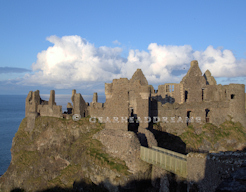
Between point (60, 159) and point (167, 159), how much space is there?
58.9ft

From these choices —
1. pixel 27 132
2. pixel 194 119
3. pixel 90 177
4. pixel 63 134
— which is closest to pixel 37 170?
pixel 63 134

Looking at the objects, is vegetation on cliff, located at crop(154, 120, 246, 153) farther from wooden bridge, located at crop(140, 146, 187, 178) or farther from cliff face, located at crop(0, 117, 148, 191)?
cliff face, located at crop(0, 117, 148, 191)

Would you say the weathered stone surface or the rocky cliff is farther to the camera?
the weathered stone surface

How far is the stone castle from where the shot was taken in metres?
27.7

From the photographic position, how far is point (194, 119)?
33969mm

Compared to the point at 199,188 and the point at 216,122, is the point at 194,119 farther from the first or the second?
the point at 199,188

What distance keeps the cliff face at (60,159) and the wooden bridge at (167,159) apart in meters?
2.40

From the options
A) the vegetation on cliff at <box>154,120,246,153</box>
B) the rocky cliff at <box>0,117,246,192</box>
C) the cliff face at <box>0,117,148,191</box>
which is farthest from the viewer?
the vegetation on cliff at <box>154,120,246,153</box>

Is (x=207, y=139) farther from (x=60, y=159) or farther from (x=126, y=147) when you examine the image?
(x=60, y=159)

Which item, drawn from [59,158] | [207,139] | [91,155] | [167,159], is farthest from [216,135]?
[59,158]

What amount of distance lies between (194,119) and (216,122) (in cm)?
375

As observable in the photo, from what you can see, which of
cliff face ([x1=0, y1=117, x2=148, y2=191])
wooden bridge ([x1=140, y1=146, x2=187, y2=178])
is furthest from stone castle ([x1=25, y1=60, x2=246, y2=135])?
wooden bridge ([x1=140, y1=146, x2=187, y2=178])

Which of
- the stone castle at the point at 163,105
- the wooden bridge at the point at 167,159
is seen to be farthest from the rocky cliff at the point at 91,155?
the stone castle at the point at 163,105

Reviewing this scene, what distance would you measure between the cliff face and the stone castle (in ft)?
8.93
